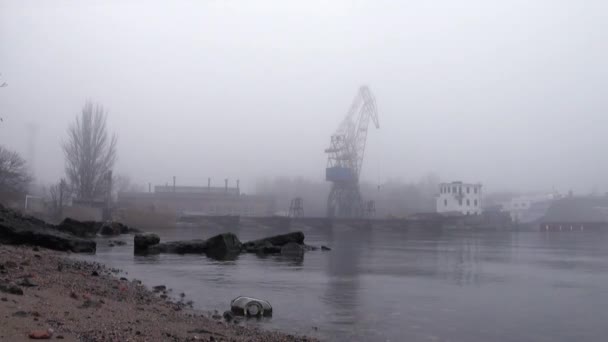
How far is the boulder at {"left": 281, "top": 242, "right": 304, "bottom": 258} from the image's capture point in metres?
37.0

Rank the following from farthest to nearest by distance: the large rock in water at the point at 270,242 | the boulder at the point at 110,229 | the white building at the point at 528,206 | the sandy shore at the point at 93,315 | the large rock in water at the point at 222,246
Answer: the white building at the point at 528,206 → the boulder at the point at 110,229 → the large rock in water at the point at 270,242 → the large rock in water at the point at 222,246 → the sandy shore at the point at 93,315

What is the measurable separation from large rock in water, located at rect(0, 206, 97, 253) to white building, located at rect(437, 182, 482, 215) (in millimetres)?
100587

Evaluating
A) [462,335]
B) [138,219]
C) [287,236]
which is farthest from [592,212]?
[462,335]

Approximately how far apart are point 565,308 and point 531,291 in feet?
12.4

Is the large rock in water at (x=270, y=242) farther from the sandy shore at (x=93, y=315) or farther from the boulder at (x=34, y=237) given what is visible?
the sandy shore at (x=93, y=315)

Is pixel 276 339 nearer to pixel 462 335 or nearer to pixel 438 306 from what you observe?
pixel 462 335

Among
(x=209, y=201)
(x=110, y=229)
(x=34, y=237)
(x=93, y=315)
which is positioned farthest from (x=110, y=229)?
(x=209, y=201)

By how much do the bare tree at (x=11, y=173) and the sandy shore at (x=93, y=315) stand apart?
49282mm

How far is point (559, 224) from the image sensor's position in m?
127

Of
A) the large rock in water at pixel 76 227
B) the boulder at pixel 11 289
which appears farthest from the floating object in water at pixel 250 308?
the large rock in water at pixel 76 227

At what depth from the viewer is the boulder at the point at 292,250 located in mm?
36994

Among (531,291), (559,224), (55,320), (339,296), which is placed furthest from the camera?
(559,224)

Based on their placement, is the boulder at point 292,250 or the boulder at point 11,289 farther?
the boulder at point 292,250

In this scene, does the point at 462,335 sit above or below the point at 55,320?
below
